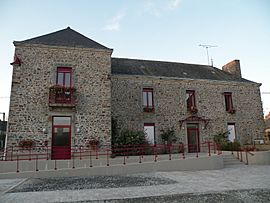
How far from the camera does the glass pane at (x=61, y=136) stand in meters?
10.6

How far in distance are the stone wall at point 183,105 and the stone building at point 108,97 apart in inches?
2.4

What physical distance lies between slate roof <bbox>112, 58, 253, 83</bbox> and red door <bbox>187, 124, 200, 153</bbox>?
3.57m

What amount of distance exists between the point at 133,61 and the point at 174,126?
20.2ft

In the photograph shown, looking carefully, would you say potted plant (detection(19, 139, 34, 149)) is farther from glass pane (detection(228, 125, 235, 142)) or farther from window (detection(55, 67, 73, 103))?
glass pane (detection(228, 125, 235, 142))

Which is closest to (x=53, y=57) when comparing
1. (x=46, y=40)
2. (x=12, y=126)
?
(x=46, y=40)

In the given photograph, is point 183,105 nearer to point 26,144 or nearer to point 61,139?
point 61,139

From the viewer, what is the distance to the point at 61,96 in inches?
425

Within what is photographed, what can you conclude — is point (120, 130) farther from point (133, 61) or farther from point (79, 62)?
point (133, 61)

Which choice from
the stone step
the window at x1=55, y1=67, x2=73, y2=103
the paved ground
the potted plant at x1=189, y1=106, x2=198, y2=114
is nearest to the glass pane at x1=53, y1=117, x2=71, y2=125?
the window at x1=55, y1=67, x2=73, y2=103

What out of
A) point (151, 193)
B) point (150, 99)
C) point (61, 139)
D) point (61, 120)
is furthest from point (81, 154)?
point (151, 193)

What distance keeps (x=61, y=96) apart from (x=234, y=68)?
45.6 ft

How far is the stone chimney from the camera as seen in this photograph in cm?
1767

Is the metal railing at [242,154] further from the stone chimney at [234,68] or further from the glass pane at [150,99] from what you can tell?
the stone chimney at [234,68]

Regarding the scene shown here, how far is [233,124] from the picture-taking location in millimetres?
15227
